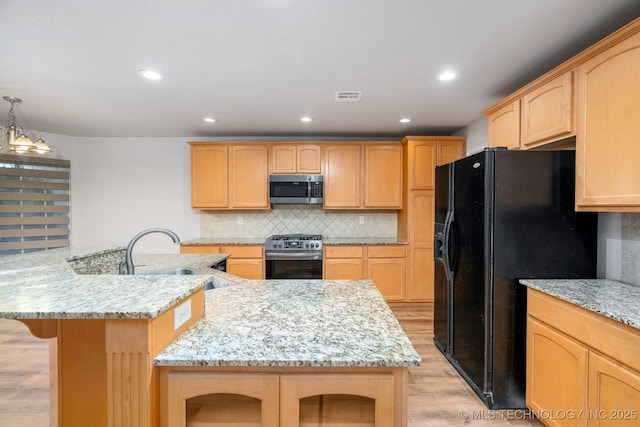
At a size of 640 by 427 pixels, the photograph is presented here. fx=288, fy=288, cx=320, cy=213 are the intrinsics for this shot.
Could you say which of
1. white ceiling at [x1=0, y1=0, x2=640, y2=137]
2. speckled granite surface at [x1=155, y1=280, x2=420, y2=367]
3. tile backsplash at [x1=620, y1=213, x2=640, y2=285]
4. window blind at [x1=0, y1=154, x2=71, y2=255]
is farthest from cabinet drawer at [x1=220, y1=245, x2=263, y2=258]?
tile backsplash at [x1=620, y1=213, x2=640, y2=285]

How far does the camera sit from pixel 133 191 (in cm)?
435

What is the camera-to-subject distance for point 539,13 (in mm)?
1549

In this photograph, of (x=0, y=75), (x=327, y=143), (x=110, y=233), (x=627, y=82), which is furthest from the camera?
(x=110, y=233)

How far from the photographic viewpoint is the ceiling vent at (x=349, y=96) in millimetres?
2613

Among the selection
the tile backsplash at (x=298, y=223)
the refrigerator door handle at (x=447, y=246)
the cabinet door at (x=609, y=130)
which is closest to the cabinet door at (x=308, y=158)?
the tile backsplash at (x=298, y=223)

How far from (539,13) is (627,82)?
566 mm

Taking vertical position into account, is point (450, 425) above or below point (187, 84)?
below

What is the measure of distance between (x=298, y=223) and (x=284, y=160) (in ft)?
3.12

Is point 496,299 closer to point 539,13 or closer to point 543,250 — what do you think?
point 543,250

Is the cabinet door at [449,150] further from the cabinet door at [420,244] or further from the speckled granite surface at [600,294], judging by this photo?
the speckled granite surface at [600,294]

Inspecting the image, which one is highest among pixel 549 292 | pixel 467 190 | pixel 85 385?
pixel 467 190

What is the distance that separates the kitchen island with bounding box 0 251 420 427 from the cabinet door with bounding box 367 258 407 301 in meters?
2.62

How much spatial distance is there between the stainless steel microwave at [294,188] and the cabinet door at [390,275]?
1.15 metres

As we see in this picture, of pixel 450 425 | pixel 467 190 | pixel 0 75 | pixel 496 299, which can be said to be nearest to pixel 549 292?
pixel 496 299
